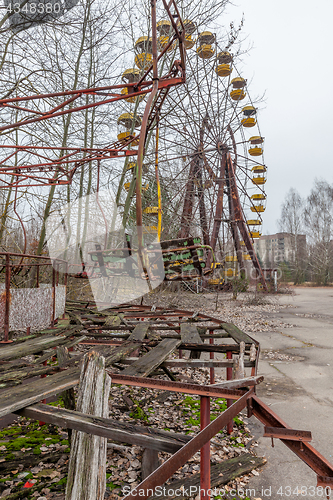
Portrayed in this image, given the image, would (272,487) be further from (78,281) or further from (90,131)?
(90,131)

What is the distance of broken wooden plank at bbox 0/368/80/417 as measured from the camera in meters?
1.91

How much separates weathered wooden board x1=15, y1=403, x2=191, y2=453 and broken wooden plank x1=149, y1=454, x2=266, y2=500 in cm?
154

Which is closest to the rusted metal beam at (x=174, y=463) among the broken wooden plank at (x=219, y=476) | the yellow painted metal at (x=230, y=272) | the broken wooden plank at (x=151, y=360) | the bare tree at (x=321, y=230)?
the broken wooden plank at (x=151, y=360)

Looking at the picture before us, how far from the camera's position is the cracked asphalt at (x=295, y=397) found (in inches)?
119

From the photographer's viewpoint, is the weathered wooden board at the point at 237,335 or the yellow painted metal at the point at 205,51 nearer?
the weathered wooden board at the point at 237,335

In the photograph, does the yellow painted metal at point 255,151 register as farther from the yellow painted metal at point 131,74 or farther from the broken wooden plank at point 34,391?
the broken wooden plank at point 34,391

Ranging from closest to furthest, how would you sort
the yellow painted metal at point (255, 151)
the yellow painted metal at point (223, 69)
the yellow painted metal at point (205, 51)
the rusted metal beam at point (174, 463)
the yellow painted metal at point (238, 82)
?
1. the rusted metal beam at point (174, 463)
2. the yellow painted metal at point (205, 51)
3. the yellow painted metal at point (223, 69)
4. the yellow painted metal at point (238, 82)
5. the yellow painted metal at point (255, 151)

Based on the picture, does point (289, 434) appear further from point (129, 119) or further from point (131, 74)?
point (129, 119)

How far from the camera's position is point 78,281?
12.4m

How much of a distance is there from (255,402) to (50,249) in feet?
32.1

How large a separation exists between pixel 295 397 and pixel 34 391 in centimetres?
425

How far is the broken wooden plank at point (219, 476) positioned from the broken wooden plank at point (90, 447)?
139 centimetres

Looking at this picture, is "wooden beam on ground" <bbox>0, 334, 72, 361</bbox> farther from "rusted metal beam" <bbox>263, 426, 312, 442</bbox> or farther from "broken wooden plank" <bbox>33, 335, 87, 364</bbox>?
"rusted metal beam" <bbox>263, 426, 312, 442</bbox>

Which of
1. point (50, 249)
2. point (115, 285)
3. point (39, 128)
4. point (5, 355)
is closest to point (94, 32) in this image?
point (39, 128)
